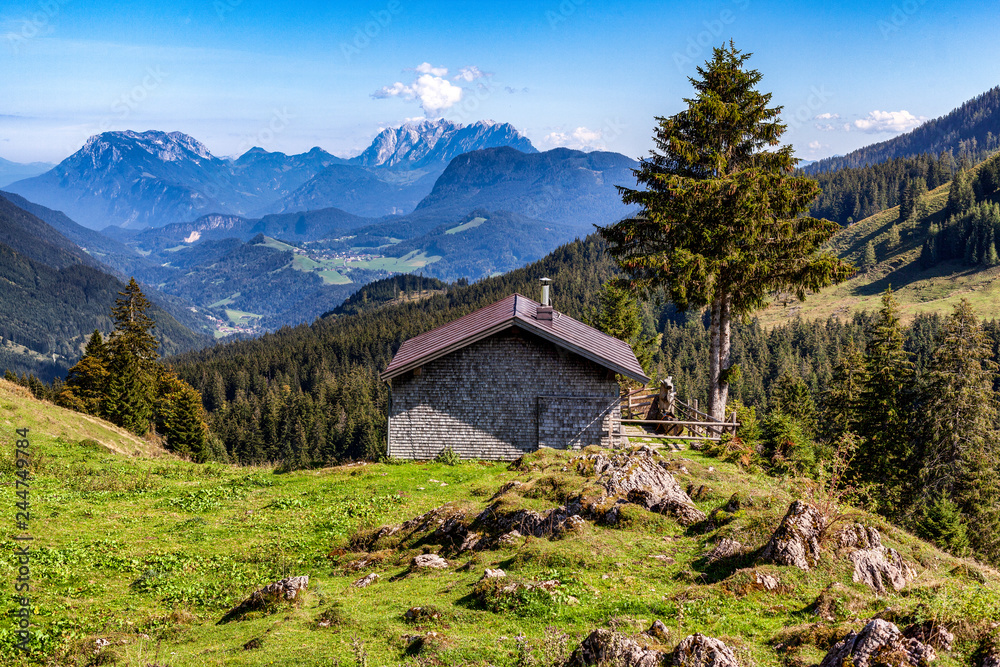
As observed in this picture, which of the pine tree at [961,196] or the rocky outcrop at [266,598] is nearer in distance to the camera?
the rocky outcrop at [266,598]

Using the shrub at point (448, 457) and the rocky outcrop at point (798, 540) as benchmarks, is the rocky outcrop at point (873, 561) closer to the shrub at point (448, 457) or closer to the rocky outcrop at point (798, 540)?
the rocky outcrop at point (798, 540)

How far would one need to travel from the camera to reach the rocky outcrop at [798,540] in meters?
9.28

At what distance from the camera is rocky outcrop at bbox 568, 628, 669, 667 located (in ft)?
21.5

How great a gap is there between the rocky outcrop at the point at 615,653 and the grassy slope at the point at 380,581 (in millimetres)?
698

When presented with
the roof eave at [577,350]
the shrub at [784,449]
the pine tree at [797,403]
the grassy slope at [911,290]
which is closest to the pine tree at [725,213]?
the shrub at [784,449]

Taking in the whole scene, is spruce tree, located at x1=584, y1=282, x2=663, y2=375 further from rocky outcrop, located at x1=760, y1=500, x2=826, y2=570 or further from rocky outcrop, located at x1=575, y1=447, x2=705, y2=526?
rocky outcrop, located at x1=760, y1=500, x2=826, y2=570

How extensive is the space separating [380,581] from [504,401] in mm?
13797

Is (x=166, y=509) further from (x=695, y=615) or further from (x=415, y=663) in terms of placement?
(x=695, y=615)

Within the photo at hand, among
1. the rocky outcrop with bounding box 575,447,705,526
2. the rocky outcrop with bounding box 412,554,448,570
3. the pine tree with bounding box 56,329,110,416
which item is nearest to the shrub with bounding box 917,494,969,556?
Answer: the rocky outcrop with bounding box 575,447,705,526

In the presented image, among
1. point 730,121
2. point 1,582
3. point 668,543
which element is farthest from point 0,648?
point 730,121

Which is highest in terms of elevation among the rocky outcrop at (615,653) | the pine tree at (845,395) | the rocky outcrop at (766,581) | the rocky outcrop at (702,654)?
the rocky outcrop at (702,654)

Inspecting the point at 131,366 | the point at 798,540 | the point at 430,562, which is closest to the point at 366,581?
the point at 430,562

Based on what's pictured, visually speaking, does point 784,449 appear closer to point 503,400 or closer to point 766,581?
point 503,400

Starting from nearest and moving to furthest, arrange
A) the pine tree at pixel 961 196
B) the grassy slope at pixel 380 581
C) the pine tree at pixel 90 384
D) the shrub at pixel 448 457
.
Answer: the grassy slope at pixel 380 581 < the shrub at pixel 448 457 < the pine tree at pixel 90 384 < the pine tree at pixel 961 196
